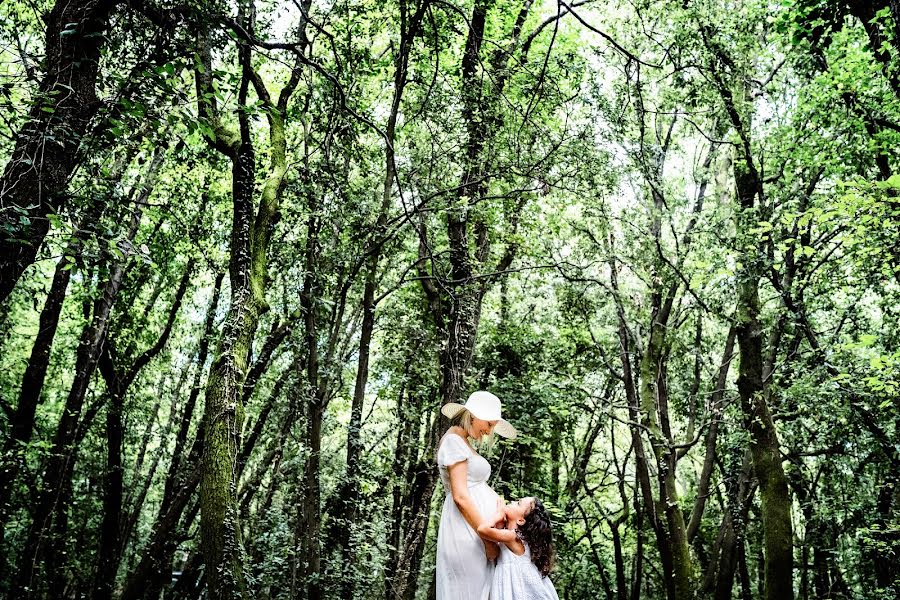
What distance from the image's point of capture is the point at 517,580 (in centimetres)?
389

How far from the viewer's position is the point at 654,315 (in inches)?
529

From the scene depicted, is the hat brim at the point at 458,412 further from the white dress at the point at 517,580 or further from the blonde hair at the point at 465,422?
the white dress at the point at 517,580

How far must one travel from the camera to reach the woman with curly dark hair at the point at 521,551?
3879mm

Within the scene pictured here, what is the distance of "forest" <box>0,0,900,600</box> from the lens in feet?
18.6

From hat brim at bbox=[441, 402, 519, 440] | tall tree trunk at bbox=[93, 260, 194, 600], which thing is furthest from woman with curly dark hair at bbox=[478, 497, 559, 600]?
tall tree trunk at bbox=[93, 260, 194, 600]

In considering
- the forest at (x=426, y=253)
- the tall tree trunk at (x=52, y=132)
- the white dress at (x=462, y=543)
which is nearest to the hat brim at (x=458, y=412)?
the white dress at (x=462, y=543)

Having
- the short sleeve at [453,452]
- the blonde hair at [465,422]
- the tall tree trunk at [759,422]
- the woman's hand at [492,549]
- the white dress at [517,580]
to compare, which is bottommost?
the white dress at [517,580]

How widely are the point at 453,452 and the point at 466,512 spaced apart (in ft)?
1.18

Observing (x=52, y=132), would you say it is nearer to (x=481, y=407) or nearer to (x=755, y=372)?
(x=481, y=407)

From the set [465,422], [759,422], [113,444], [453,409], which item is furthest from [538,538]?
[113,444]

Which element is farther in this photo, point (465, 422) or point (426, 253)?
point (426, 253)

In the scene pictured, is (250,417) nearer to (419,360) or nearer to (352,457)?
(419,360)

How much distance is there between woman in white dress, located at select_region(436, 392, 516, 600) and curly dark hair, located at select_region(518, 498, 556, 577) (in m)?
0.21

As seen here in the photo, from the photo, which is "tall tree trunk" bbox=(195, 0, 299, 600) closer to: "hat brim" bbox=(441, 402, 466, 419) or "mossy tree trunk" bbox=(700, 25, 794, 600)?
"hat brim" bbox=(441, 402, 466, 419)
